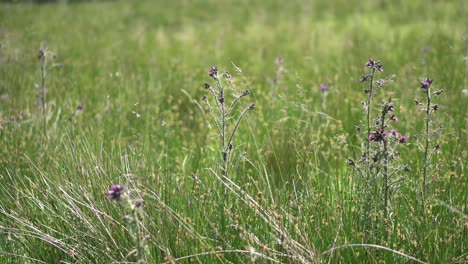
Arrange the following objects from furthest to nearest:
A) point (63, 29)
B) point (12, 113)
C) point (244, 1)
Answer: point (244, 1)
point (63, 29)
point (12, 113)

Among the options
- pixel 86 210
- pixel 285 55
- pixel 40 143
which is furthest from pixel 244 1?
pixel 86 210

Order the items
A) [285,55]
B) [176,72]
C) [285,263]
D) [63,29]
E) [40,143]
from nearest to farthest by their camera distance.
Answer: [285,263], [40,143], [176,72], [285,55], [63,29]

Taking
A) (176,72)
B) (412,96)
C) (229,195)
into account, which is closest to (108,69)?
(176,72)

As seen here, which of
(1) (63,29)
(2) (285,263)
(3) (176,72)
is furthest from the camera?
(1) (63,29)

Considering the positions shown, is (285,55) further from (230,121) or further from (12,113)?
(12,113)

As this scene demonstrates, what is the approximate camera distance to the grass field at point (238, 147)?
206cm

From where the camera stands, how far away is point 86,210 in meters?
2.34

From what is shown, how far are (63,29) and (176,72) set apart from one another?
399 centimetres

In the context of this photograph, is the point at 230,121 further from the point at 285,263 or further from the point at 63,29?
the point at 63,29

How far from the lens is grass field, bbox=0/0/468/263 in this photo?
6.77 feet

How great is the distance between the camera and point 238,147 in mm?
3156

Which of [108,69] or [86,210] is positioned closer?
[86,210]

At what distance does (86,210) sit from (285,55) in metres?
3.98

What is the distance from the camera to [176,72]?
474 cm
